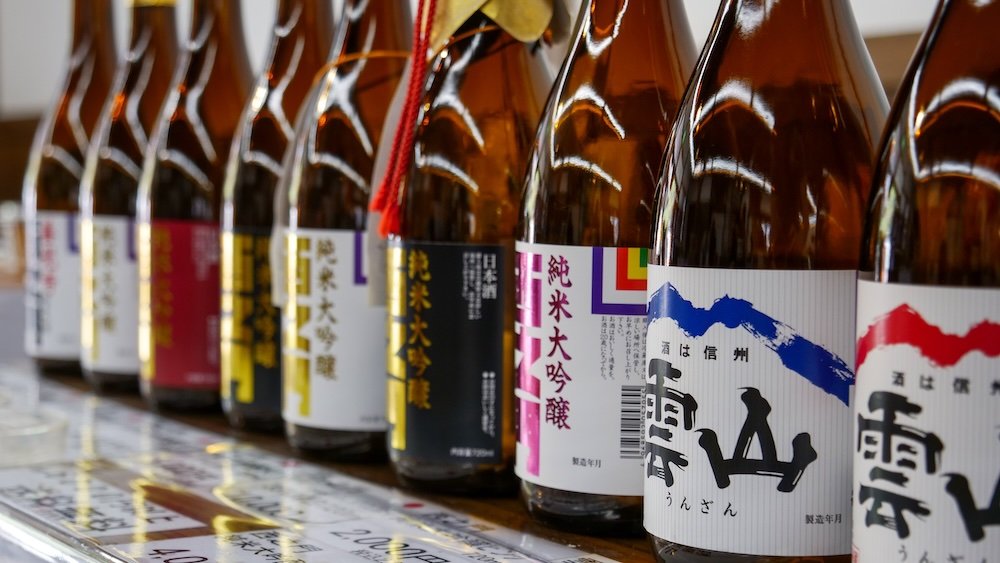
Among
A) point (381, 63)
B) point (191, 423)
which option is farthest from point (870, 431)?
point (191, 423)

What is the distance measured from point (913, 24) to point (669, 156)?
43 centimetres

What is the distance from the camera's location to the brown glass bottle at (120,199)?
123 cm

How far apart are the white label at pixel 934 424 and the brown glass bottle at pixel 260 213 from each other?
61 centimetres

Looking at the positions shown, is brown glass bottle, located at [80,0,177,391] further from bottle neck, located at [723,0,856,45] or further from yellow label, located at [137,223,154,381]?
bottle neck, located at [723,0,856,45]

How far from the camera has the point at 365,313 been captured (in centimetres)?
89

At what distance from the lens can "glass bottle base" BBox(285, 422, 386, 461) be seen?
0.90 m

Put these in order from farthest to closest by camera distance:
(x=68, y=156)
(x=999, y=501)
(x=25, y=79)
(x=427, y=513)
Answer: (x=25, y=79) < (x=68, y=156) < (x=427, y=513) < (x=999, y=501)

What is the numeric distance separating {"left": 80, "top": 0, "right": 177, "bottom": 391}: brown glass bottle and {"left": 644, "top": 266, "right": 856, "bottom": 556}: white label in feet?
2.58

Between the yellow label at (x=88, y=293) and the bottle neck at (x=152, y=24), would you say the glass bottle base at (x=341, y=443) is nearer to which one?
the yellow label at (x=88, y=293)

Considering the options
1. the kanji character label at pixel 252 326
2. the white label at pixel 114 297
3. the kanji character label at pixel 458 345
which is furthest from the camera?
the white label at pixel 114 297

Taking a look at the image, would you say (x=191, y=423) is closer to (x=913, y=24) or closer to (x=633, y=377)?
(x=633, y=377)

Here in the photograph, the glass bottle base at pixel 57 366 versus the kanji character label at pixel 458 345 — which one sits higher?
the kanji character label at pixel 458 345

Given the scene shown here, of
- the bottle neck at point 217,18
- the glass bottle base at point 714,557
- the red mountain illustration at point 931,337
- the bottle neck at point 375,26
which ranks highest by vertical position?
the bottle neck at point 217,18

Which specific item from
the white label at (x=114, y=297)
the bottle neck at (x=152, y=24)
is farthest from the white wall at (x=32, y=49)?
the white label at (x=114, y=297)
